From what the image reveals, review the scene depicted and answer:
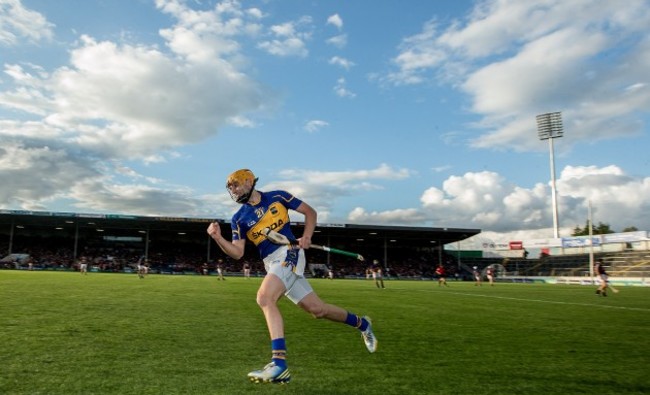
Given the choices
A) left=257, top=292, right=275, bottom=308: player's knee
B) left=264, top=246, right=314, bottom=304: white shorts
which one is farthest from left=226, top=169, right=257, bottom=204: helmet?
left=257, top=292, right=275, bottom=308: player's knee

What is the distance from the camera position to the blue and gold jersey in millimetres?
5562

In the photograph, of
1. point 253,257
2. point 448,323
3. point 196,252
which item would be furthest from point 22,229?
point 448,323

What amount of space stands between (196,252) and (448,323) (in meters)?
67.3

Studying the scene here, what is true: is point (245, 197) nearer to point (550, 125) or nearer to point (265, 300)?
point (265, 300)

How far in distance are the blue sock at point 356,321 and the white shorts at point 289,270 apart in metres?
0.76

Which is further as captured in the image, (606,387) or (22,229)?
(22,229)

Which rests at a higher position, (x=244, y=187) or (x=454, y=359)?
(x=244, y=187)

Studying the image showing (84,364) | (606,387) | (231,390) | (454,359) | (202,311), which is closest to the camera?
(231,390)

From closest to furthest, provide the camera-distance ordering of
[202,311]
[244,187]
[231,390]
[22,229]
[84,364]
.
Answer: [231,390] < [84,364] < [244,187] < [202,311] < [22,229]

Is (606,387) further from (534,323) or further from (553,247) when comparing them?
(553,247)

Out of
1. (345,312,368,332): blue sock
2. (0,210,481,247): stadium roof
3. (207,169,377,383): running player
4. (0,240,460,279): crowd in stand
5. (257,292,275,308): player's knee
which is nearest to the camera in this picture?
(257,292,275,308): player's knee

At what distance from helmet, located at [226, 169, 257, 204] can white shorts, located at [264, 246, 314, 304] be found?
74 centimetres

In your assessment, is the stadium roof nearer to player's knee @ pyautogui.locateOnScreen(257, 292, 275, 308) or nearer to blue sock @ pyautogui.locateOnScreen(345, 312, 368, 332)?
blue sock @ pyautogui.locateOnScreen(345, 312, 368, 332)

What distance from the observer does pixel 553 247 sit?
7069cm
